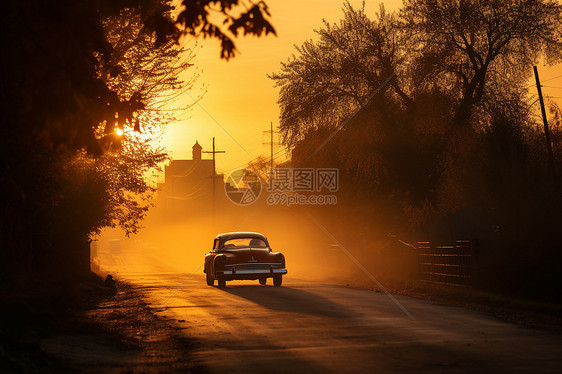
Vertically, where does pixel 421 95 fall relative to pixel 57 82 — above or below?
above

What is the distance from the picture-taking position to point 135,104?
33.9ft

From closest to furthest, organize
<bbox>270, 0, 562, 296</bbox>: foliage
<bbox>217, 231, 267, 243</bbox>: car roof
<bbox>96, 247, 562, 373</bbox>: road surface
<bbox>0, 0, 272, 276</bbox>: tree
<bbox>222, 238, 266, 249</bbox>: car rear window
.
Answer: <bbox>0, 0, 272, 276</bbox>: tree, <bbox>96, 247, 562, 373</bbox>: road surface, <bbox>222, 238, 266, 249</bbox>: car rear window, <bbox>217, 231, 267, 243</bbox>: car roof, <bbox>270, 0, 562, 296</bbox>: foliage

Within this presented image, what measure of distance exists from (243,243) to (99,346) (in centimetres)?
1477

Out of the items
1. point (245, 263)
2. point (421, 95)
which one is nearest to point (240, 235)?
point (245, 263)

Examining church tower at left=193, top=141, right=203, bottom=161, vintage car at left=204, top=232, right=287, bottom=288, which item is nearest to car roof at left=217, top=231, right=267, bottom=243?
vintage car at left=204, top=232, right=287, bottom=288

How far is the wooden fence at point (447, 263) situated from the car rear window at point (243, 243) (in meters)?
5.58

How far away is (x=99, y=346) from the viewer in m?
11.4

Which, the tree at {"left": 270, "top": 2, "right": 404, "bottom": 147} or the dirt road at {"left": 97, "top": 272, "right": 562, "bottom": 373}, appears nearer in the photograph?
the dirt road at {"left": 97, "top": 272, "right": 562, "bottom": 373}

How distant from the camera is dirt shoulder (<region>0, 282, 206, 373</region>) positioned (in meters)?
9.45

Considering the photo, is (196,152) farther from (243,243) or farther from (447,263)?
(447,263)

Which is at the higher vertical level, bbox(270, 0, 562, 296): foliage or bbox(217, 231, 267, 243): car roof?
bbox(270, 0, 562, 296): foliage

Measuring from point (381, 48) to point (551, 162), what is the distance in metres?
9.12

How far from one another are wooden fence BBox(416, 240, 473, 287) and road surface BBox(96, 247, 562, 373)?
12.3 feet

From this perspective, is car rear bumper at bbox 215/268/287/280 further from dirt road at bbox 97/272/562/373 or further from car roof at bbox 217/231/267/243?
dirt road at bbox 97/272/562/373
